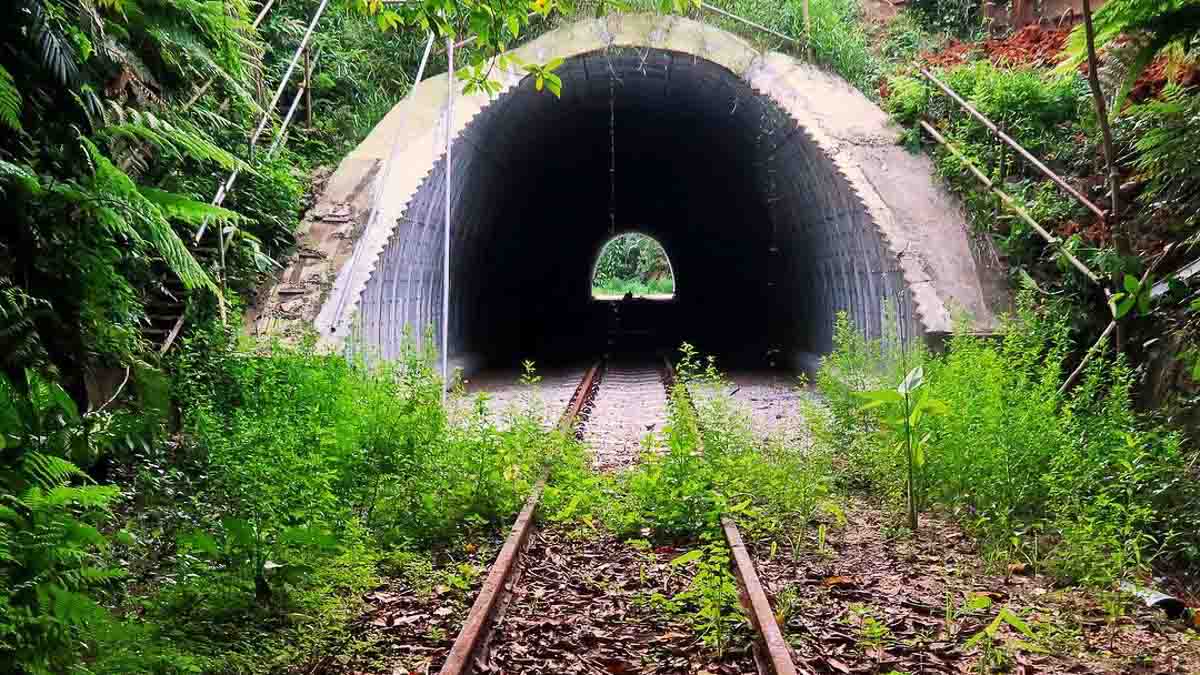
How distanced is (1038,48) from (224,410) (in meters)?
10.3

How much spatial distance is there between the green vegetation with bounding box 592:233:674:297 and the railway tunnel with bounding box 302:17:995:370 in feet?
98.7

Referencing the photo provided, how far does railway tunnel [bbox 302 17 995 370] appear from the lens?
9.59 m

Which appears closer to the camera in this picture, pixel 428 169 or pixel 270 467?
pixel 270 467

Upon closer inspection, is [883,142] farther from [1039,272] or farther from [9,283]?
[9,283]

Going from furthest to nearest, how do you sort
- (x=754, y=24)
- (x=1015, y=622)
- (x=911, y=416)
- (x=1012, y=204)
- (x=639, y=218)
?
1. (x=639, y=218)
2. (x=754, y=24)
3. (x=1012, y=204)
4. (x=911, y=416)
5. (x=1015, y=622)

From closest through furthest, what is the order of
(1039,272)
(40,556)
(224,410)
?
(40,556)
(224,410)
(1039,272)

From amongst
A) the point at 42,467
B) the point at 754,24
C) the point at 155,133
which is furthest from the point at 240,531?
the point at 754,24

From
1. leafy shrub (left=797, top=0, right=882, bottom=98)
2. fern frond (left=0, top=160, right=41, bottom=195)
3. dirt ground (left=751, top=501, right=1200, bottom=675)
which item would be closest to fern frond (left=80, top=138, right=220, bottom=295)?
fern frond (left=0, top=160, right=41, bottom=195)

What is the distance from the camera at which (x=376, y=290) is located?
9617mm

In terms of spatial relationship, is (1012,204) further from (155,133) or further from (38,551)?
(38,551)

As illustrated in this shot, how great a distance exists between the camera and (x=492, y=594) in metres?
4.22

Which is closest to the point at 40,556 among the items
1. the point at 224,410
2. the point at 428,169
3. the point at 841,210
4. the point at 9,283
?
the point at 9,283

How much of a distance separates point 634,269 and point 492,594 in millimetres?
50858

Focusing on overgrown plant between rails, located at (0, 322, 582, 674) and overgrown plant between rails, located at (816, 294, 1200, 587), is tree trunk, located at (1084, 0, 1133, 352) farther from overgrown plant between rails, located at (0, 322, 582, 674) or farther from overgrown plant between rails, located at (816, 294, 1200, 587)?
overgrown plant between rails, located at (0, 322, 582, 674)
